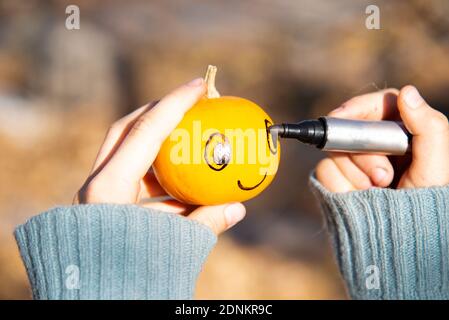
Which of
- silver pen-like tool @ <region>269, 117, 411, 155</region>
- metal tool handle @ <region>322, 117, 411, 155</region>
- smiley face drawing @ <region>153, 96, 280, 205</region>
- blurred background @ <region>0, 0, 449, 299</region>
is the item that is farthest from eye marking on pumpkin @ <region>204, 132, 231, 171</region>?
blurred background @ <region>0, 0, 449, 299</region>

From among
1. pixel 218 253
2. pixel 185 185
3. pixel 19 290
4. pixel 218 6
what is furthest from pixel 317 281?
pixel 218 6

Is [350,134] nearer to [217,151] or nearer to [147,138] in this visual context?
[217,151]

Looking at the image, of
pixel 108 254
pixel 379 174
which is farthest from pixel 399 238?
pixel 108 254

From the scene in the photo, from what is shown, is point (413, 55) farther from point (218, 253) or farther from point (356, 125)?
point (356, 125)

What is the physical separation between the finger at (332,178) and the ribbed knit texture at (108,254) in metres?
0.57

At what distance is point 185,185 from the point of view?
1.19 m

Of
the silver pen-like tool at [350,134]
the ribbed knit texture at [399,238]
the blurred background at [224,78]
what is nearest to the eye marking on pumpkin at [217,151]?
the silver pen-like tool at [350,134]

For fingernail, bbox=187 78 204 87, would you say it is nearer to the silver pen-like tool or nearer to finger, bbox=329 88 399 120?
the silver pen-like tool

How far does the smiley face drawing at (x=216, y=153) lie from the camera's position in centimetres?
117

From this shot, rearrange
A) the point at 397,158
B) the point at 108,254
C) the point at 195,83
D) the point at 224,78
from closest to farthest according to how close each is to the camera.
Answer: the point at 108,254 < the point at 195,83 < the point at 397,158 < the point at 224,78

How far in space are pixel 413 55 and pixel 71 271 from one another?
2.92 meters

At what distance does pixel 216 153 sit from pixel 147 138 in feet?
0.48

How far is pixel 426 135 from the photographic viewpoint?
1.33m

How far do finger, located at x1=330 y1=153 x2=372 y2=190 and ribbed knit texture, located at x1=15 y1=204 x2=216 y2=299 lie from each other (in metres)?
0.60
